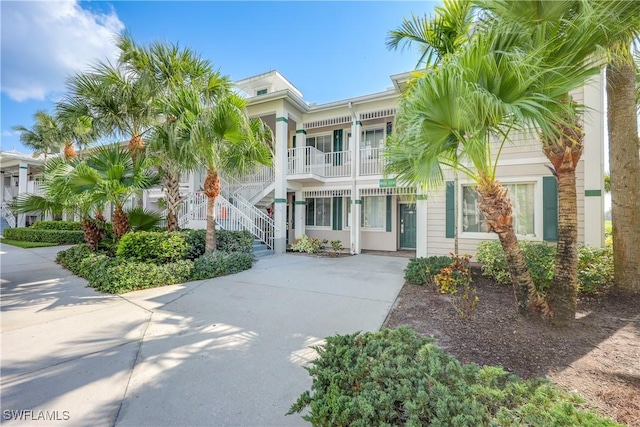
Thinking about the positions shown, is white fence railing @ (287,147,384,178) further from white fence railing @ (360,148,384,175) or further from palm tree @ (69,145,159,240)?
palm tree @ (69,145,159,240)

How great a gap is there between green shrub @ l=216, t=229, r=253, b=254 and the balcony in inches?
134

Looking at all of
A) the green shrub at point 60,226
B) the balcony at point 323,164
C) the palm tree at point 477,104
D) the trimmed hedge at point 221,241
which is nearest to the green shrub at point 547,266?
the palm tree at point 477,104

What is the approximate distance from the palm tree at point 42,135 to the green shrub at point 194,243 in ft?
43.5

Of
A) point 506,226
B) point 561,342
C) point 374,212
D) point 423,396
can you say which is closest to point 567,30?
point 506,226

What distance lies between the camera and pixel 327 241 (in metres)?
12.3

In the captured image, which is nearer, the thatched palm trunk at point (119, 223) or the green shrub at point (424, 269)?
the green shrub at point (424, 269)

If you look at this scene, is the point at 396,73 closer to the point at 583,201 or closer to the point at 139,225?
the point at 583,201

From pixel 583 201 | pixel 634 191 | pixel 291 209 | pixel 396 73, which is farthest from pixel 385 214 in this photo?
pixel 634 191

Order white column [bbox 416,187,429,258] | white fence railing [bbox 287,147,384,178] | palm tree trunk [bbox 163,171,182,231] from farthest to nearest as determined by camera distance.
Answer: white fence railing [bbox 287,147,384,178] < white column [bbox 416,187,429,258] < palm tree trunk [bbox 163,171,182,231]

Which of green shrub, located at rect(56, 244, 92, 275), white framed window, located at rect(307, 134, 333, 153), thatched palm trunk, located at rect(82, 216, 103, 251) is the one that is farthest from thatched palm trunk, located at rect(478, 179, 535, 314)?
thatched palm trunk, located at rect(82, 216, 103, 251)

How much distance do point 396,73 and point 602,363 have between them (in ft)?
29.5

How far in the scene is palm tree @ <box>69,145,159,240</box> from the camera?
21.5 ft

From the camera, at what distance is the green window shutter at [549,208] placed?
7.38 metres

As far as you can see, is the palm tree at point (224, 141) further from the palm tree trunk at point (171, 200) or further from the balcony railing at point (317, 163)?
the balcony railing at point (317, 163)
